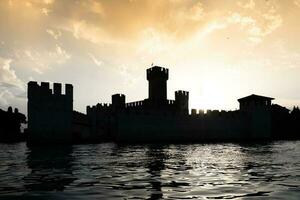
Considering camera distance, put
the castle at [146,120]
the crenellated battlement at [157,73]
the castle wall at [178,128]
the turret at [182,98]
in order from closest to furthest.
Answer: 1. the castle at [146,120]
2. the castle wall at [178,128]
3. the crenellated battlement at [157,73]
4. the turret at [182,98]

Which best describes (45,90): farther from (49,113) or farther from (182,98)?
(182,98)

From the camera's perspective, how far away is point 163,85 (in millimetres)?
45906

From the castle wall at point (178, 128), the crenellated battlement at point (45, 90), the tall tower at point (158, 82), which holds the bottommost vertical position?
the castle wall at point (178, 128)

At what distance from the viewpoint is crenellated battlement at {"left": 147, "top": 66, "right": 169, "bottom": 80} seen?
1794 inches

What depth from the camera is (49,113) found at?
95.6 feet

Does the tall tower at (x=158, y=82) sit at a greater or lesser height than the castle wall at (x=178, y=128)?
greater

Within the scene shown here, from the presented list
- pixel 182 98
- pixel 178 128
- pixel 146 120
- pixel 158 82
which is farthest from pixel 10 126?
pixel 182 98

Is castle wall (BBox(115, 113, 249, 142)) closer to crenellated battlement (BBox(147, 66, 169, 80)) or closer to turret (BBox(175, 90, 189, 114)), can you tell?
turret (BBox(175, 90, 189, 114))

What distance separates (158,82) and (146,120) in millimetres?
10825

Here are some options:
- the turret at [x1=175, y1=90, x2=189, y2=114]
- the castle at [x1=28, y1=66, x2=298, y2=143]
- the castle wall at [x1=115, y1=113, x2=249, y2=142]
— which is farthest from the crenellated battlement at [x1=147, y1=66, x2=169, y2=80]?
the castle wall at [x1=115, y1=113, x2=249, y2=142]

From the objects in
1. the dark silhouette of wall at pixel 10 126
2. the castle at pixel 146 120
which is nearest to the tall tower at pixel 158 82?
the castle at pixel 146 120

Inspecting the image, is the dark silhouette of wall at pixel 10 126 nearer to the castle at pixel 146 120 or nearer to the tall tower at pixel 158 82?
the castle at pixel 146 120

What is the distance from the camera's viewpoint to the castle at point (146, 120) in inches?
1144

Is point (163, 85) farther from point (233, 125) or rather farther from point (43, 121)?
point (43, 121)
